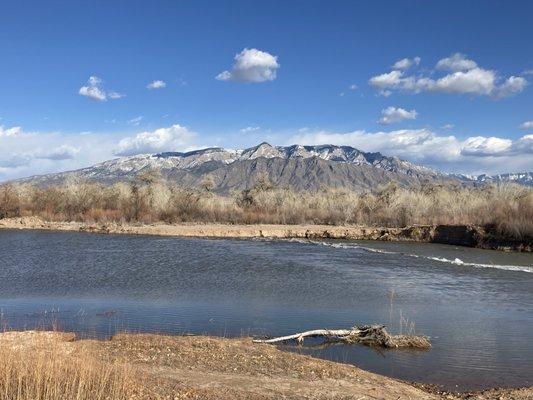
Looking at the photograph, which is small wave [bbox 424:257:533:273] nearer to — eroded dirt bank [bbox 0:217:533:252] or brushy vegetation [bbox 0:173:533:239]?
eroded dirt bank [bbox 0:217:533:252]

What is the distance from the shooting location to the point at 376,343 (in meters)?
17.5

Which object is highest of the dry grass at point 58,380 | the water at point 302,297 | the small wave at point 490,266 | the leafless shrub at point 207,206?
the leafless shrub at point 207,206

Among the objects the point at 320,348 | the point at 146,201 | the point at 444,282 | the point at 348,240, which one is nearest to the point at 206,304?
the point at 320,348

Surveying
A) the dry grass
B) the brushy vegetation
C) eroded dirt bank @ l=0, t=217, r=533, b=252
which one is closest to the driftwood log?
the dry grass

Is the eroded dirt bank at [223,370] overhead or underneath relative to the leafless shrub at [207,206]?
underneath

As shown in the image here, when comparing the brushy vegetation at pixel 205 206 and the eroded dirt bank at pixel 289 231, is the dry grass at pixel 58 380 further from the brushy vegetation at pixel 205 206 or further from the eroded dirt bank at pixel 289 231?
the brushy vegetation at pixel 205 206

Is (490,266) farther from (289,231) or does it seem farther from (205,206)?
(205,206)

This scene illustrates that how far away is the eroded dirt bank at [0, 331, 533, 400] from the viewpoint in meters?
11.5

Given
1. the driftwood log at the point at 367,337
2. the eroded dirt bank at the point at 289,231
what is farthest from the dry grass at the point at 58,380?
the eroded dirt bank at the point at 289,231

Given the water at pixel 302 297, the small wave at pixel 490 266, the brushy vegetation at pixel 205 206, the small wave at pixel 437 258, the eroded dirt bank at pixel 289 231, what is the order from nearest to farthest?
the water at pixel 302 297, the small wave at pixel 490 266, the small wave at pixel 437 258, the eroded dirt bank at pixel 289 231, the brushy vegetation at pixel 205 206

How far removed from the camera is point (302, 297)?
2600cm

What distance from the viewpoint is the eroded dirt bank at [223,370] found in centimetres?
1154

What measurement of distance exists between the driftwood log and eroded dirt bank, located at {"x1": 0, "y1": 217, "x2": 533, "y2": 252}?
128 feet

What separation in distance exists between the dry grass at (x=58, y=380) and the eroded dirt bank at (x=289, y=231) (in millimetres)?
49448
